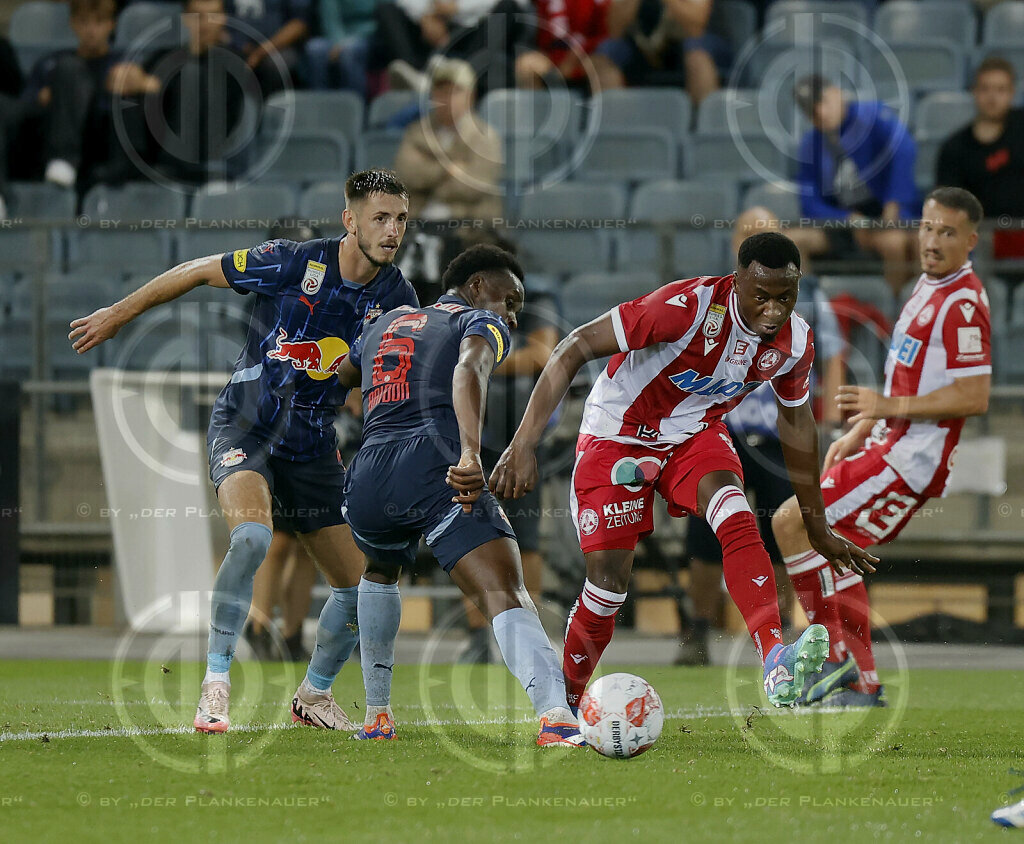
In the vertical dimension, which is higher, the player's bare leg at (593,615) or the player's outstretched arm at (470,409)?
the player's outstretched arm at (470,409)

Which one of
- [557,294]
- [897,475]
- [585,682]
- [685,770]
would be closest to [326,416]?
[585,682]

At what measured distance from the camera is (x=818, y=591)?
6.36m

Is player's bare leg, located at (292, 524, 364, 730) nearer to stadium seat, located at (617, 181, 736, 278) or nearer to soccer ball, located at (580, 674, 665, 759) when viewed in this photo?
soccer ball, located at (580, 674, 665, 759)

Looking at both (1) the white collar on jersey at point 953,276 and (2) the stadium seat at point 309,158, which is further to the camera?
(2) the stadium seat at point 309,158

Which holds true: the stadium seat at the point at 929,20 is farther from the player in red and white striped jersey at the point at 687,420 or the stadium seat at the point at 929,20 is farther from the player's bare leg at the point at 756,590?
the player's bare leg at the point at 756,590

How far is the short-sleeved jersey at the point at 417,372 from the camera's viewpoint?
196 inches

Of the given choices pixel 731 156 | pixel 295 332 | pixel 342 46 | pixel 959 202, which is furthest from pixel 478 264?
pixel 342 46

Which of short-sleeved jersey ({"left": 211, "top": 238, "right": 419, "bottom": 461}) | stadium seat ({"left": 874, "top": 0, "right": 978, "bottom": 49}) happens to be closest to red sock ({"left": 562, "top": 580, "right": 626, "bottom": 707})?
short-sleeved jersey ({"left": 211, "top": 238, "right": 419, "bottom": 461})

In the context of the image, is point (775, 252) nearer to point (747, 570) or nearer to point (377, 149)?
point (747, 570)

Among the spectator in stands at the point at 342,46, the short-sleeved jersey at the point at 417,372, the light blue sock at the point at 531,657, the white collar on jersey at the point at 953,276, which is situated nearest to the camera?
the light blue sock at the point at 531,657

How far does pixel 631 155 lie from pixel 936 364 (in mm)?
5388

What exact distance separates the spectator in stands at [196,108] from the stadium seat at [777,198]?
3.96 meters

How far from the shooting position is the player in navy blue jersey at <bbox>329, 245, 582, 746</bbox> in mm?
4719

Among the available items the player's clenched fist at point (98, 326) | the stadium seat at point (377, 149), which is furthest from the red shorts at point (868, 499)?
the stadium seat at point (377, 149)
